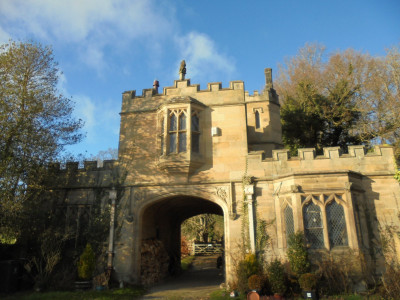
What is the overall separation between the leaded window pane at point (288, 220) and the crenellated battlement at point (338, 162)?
1509 mm

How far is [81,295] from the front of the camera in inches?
399

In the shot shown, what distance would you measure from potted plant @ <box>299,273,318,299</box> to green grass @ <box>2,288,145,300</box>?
5.71 m

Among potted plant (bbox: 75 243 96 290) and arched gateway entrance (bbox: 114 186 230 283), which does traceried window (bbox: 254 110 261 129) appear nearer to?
arched gateway entrance (bbox: 114 186 230 283)

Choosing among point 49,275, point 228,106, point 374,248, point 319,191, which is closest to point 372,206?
point 374,248

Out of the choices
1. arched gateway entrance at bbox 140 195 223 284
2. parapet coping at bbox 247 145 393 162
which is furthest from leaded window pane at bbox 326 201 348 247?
arched gateway entrance at bbox 140 195 223 284

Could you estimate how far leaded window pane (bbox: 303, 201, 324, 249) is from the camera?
10.5 m

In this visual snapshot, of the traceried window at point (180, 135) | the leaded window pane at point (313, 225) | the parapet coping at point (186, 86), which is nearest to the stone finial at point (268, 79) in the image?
the parapet coping at point (186, 86)

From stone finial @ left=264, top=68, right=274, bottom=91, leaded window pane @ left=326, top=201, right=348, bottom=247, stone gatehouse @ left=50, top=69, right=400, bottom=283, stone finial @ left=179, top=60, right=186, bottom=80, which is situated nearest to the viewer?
leaded window pane @ left=326, top=201, right=348, bottom=247

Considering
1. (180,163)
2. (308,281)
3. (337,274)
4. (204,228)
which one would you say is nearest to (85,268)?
(180,163)

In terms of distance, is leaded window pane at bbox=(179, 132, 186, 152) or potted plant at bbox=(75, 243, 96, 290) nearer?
potted plant at bbox=(75, 243, 96, 290)

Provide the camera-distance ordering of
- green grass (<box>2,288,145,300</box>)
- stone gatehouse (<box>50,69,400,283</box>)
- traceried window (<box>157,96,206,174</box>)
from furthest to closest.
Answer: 1. traceried window (<box>157,96,206,174</box>)
2. stone gatehouse (<box>50,69,400,283</box>)
3. green grass (<box>2,288,145,300</box>)

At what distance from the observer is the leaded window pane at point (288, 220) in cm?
1092

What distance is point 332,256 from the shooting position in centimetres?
1014

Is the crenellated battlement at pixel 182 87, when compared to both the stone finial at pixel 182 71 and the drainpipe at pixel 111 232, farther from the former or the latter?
the drainpipe at pixel 111 232
